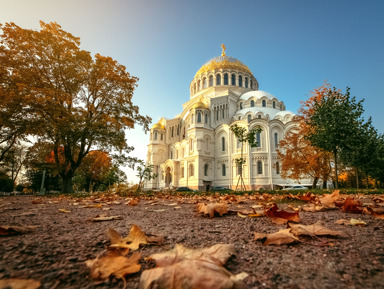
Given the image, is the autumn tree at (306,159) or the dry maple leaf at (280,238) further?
the autumn tree at (306,159)

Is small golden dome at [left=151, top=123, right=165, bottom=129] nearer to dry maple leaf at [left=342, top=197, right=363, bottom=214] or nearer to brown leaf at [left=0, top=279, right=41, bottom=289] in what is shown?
dry maple leaf at [left=342, top=197, right=363, bottom=214]

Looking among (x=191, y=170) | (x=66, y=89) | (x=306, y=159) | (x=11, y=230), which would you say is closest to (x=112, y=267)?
(x=11, y=230)

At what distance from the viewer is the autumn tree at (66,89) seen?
12.3 metres

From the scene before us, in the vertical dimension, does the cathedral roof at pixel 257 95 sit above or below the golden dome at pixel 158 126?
above

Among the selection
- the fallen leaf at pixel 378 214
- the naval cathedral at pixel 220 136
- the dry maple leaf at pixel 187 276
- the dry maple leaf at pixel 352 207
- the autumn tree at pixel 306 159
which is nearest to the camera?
the dry maple leaf at pixel 187 276

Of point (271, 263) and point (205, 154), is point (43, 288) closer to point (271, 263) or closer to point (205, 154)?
point (271, 263)

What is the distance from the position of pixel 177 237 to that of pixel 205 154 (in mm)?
31283

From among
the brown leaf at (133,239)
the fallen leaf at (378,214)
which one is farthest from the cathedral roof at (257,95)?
the brown leaf at (133,239)

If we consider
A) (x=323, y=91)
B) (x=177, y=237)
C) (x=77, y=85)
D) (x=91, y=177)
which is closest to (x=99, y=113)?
(x=77, y=85)

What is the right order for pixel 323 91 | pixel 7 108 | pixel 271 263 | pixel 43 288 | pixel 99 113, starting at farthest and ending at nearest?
pixel 323 91 < pixel 99 113 < pixel 7 108 < pixel 271 263 < pixel 43 288

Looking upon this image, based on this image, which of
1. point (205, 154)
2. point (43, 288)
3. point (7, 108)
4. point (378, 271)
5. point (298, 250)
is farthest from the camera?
point (205, 154)

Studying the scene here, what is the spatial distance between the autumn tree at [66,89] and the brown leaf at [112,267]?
12660 millimetres

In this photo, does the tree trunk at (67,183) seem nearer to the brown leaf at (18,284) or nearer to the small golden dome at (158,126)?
the brown leaf at (18,284)

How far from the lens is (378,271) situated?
2.97 ft
